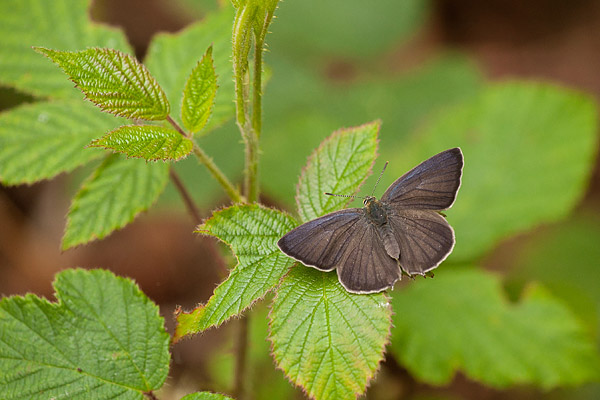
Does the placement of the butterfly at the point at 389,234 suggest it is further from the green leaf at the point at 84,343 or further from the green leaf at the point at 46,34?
the green leaf at the point at 46,34

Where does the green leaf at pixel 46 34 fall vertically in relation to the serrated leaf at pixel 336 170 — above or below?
above

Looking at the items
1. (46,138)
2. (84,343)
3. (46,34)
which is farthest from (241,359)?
(46,34)

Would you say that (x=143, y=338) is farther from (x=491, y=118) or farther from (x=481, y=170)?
(x=491, y=118)

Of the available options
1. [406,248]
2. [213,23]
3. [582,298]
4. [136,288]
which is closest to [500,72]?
[582,298]

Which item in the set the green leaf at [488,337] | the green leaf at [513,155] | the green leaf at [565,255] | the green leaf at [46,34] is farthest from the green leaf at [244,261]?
the green leaf at [565,255]

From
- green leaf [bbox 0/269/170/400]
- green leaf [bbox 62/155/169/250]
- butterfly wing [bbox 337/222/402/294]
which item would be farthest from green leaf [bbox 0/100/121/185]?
butterfly wing [bbox 337/222/402/294]

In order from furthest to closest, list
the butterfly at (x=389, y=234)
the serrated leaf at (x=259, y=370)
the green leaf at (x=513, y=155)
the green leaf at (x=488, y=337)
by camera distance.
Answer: the serrated leaf at (x=259, y=370), the green leaf at (x=513, y=155), the green leaf at (x=488, y=337), the butterfly at (x=389, y=234)

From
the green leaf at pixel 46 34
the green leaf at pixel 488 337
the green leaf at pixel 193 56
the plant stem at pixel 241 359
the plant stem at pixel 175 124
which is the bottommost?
the green leaf at pixel 488 337

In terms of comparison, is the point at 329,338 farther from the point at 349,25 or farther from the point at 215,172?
the point at 349,25

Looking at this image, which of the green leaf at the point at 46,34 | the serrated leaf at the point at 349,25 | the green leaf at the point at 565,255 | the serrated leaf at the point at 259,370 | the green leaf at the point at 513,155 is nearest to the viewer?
the green leaf at the point at 46,34
